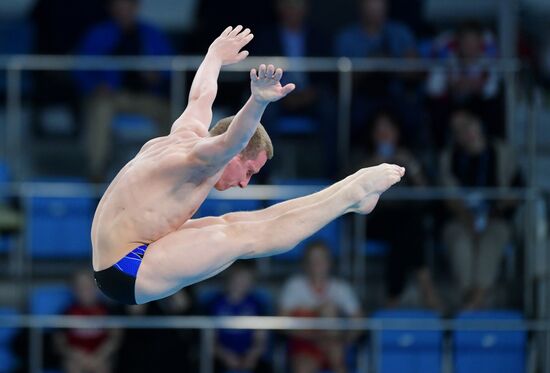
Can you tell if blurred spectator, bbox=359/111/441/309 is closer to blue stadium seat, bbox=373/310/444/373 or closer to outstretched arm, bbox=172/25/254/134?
blue stadium seat, bbox=373/310/444/373

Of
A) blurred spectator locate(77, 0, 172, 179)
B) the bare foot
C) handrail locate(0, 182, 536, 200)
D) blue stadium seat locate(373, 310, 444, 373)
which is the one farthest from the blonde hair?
blurred spectator locate(77, 0, 172, 179)

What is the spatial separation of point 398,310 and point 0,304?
9.55 ft

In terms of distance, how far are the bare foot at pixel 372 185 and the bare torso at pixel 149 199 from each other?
658 millimetres

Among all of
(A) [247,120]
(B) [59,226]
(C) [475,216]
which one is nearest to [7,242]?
(B) [59,226]

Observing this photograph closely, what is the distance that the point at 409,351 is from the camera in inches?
378

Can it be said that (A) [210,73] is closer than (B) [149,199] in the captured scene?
No

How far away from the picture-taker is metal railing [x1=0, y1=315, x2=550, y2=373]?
9.26 m

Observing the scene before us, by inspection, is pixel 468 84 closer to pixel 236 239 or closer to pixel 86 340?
pixel 86 340

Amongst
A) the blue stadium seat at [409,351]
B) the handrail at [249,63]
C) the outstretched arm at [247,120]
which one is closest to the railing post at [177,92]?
the handrail at [249,63]

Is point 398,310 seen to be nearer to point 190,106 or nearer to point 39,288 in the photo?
point 39,288

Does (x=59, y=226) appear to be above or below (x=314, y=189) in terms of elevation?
below

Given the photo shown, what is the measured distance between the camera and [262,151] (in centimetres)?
645

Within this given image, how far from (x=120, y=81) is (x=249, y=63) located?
1345 mm

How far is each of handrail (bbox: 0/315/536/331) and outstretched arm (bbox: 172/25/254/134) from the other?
262 cm
